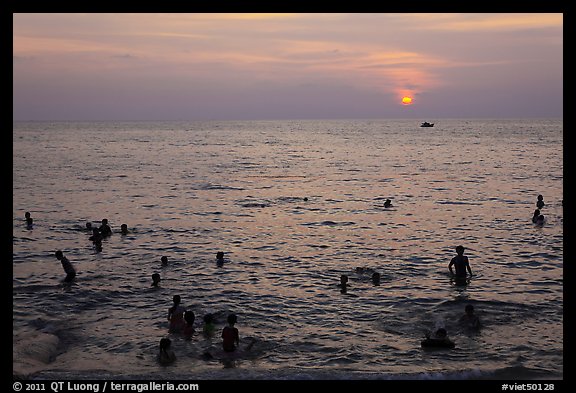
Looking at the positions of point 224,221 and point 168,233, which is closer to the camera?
point 168,233

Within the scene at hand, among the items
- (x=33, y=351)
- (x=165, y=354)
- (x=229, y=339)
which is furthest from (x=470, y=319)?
(x=33, y=351)

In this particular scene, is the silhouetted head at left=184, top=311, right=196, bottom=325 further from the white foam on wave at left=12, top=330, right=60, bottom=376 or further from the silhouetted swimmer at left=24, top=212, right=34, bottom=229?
the silhouetted swimmer at left=24, top=212, right=34, bottom=229

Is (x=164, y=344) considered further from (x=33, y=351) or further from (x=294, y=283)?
(x=294, y=283)

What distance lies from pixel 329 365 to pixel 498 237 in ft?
59.9

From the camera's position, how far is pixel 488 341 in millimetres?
14398

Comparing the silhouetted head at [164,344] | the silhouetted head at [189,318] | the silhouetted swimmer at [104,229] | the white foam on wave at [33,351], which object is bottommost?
the white foam on wave at [33,351]

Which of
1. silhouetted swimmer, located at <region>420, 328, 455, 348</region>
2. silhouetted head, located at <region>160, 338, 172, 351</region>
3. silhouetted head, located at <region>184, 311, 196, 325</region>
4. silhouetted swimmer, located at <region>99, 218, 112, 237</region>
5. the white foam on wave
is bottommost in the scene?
silhouetted swimmer, located at <region>420, 328, 455, 348</region>

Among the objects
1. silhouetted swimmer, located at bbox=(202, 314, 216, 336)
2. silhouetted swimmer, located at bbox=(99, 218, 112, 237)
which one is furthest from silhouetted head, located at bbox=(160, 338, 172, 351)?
silhouetted swimmer, located at bbox=(99, 218, 112, 237)

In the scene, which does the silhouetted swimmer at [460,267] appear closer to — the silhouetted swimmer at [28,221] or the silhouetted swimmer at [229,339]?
the silhouetted swimmer at [229,339]

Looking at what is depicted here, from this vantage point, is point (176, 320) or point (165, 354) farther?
point (176, 320)

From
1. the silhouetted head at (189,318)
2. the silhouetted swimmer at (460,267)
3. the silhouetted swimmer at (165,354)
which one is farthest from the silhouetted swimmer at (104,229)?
the silhouetted swimmer at (460,267)
